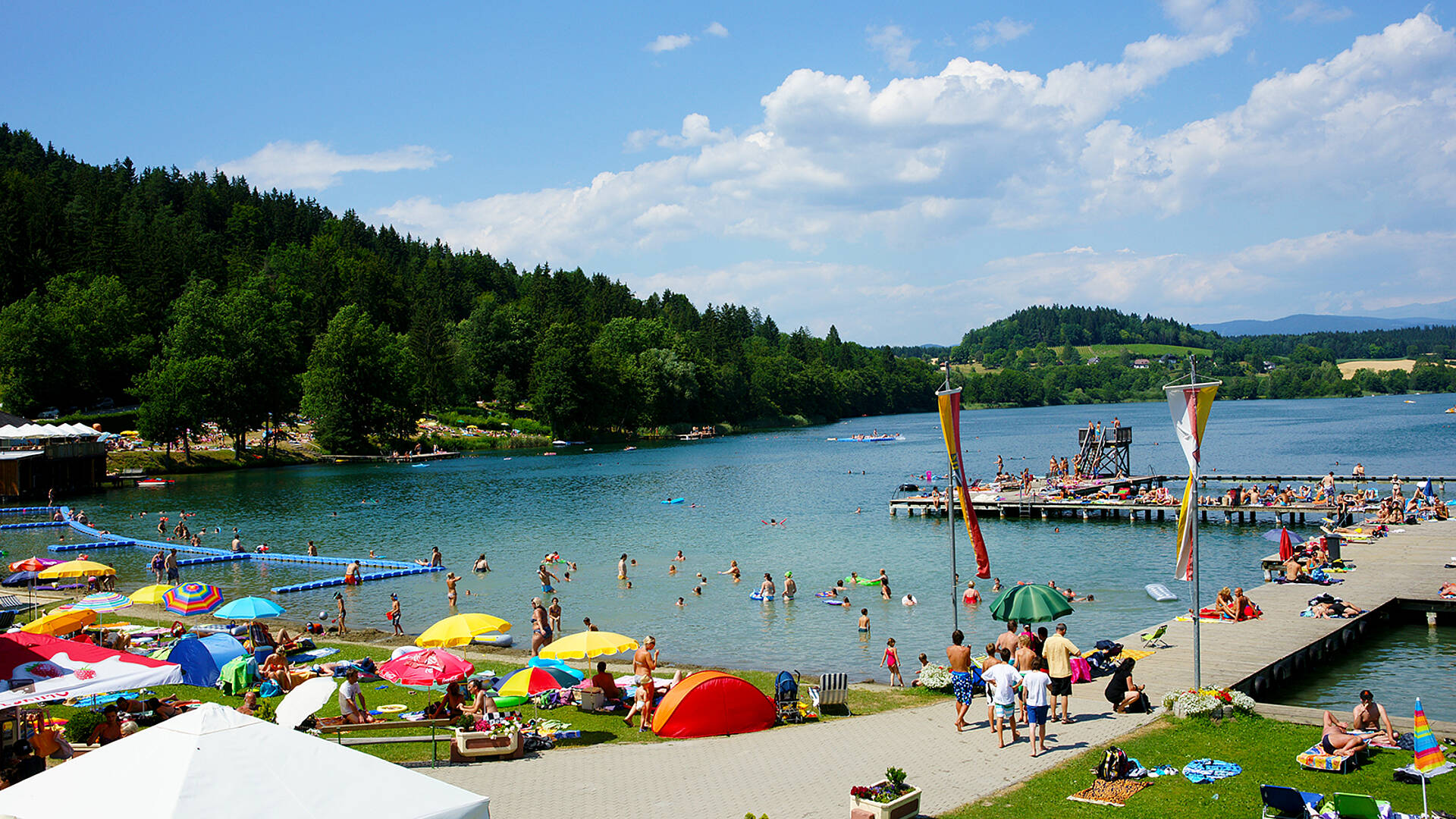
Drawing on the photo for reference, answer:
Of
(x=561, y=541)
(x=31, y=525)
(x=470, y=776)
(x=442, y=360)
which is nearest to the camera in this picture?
(x=470, y=776)

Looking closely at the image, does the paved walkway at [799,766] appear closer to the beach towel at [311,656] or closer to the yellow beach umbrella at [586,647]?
the yellow beach umbrella at [586,647]

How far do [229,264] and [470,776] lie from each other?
4932 inches

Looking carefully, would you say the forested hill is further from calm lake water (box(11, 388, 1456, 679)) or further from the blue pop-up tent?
the blue pop-up tent

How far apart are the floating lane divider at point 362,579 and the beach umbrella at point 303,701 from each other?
22247mm

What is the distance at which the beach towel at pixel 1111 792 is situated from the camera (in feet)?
38.1

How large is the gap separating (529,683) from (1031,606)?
1007 centimetres

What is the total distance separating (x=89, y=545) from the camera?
44.3 m

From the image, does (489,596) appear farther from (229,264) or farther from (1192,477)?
(229,264)

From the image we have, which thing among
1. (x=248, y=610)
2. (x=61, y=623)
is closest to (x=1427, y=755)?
(x=248, y=610)

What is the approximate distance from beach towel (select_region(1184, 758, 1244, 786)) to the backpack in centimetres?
80

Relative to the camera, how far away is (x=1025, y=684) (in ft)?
45.0

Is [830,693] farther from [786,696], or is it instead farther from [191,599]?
[191,599]

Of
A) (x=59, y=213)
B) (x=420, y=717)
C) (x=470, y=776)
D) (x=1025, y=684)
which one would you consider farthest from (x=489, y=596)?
(x=59, y=213)

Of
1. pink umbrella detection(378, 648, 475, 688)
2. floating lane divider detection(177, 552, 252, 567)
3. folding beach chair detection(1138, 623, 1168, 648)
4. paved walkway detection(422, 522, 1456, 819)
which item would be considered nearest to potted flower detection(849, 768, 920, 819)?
paved walkway detection(422, 522, 1456, 819)
